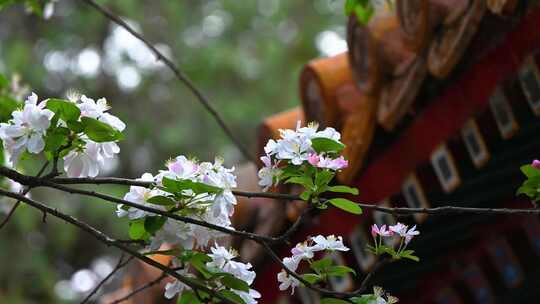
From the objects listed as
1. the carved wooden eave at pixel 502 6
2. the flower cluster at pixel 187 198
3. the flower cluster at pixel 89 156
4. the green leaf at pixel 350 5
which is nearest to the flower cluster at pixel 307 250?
the flower cluster at pixel 187 198

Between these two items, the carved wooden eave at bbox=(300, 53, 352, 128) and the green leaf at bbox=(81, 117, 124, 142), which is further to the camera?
the carved wooden eave at bbox=(300, 53, 352, 128)

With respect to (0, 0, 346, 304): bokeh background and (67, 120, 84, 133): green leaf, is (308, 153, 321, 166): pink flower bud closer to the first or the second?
(67, 120, 84, 133): green leaf

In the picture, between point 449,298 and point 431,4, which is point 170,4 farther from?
point 431,4

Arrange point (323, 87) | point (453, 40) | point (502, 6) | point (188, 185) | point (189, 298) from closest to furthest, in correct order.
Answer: point (188, 185)
point (189, 298)
point (502, 6)
point (453, 40)
point (323, 87)

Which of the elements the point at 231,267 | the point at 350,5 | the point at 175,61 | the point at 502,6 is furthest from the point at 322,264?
the point at 175,61

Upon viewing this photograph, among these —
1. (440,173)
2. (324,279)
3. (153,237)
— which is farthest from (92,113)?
(440,173)

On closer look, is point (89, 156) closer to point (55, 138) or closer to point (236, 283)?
point (55, 138)

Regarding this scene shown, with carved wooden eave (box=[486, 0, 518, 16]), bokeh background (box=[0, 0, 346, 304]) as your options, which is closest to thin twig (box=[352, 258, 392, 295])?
carved wooden eave (box=[486, 0, 518, 16])
